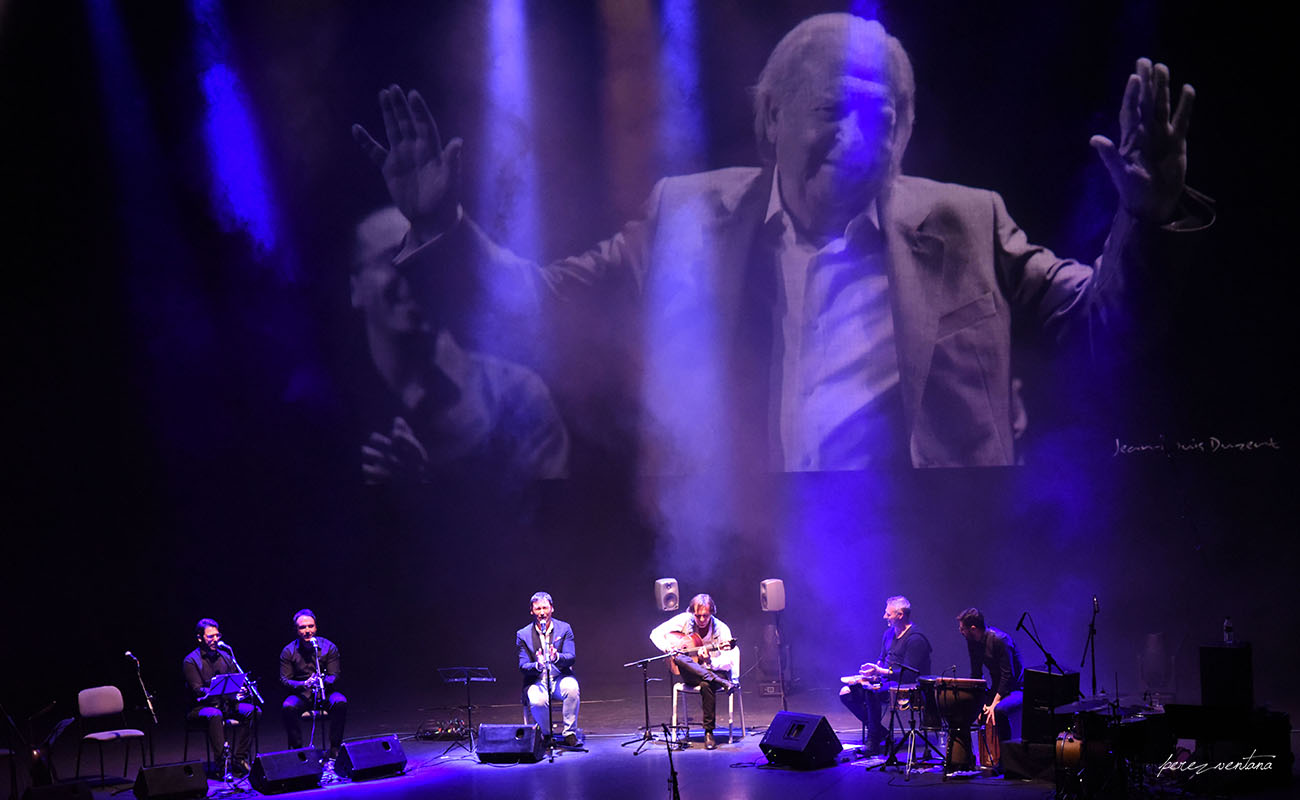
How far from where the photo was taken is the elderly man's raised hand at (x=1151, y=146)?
11.4 m

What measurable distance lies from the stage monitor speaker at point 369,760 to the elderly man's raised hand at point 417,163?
17.2 ft

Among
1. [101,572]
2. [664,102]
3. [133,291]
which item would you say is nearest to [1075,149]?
[664,102]

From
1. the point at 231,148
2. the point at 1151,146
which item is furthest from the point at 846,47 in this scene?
the point at 231,148

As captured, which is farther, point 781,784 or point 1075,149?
point 1075,149

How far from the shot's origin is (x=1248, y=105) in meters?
11.3

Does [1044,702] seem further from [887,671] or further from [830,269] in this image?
[830,269]

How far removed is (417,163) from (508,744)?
597 centimetres

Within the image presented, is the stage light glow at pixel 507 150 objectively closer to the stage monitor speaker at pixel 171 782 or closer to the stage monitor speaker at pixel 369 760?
the stage monitor speaker at pixel 369 760

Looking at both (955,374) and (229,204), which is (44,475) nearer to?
(229,204)

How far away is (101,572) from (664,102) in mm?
7246

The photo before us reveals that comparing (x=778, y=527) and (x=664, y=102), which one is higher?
(x=664, y=102)

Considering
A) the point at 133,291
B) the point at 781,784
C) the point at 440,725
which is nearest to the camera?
the point at 781,784

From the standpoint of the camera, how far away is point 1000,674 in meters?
8.25

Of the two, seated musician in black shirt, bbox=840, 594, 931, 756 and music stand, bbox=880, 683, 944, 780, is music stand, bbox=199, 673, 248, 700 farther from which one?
music stand, bbox=880, 683, 944, 780
